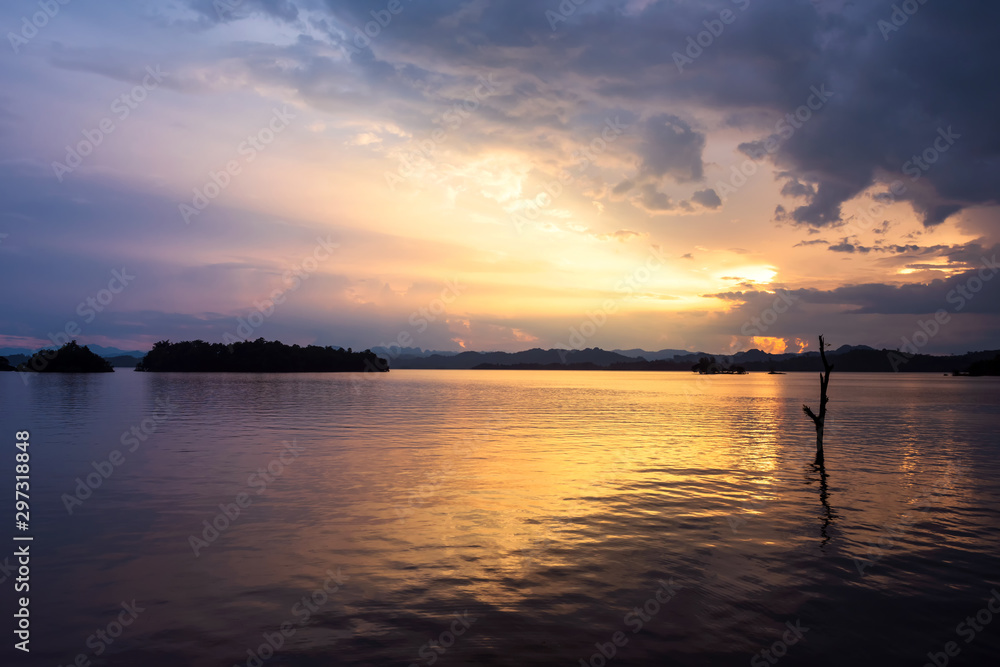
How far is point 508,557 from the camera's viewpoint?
15.6 m

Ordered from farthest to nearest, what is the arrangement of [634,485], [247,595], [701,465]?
[701,465], [634,485], [247,595]

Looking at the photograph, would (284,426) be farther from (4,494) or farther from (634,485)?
(634,485)

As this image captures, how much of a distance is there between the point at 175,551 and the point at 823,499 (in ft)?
79.1

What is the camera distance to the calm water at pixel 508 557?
11.0 m

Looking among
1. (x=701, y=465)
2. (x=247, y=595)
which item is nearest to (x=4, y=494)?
(x=247, y=595)

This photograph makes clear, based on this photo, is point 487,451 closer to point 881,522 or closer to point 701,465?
point 701,465

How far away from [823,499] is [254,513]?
74.6ft

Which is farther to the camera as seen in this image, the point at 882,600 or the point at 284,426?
the point at 284,426

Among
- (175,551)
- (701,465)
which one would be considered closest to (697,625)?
(175,551)

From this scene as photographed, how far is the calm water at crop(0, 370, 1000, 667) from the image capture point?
36.0 feet

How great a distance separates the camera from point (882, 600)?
13.1 m

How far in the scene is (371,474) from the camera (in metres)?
27.6

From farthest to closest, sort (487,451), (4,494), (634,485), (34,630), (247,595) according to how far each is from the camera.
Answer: (487,451), (634,485), (4,494), (247,595), (34,630)

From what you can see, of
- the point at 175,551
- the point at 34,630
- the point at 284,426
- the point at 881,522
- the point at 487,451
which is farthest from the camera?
the point at 284,426
